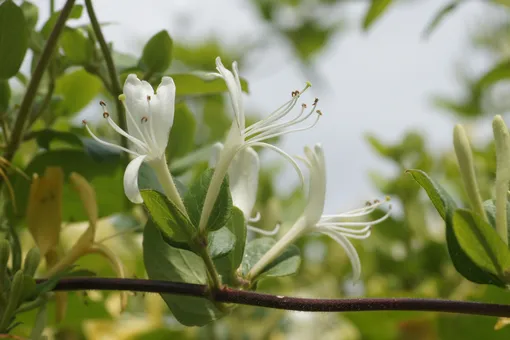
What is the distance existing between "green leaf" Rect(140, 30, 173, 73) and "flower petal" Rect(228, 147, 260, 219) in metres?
0.10

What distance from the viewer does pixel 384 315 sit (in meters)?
0.87

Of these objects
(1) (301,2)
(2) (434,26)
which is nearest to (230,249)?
(2) (434,26)

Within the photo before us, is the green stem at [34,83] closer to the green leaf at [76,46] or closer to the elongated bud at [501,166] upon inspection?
the green leaf at [76,46]

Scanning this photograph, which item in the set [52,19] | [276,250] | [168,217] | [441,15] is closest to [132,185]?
[168,217]

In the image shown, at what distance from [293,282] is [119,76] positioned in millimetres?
793

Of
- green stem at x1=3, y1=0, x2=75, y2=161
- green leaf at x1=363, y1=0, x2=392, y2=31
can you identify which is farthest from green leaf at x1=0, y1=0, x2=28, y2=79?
green leaf at x1=363, y1=0, x2=392, y2=31

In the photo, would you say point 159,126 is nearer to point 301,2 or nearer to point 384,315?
point 384,315

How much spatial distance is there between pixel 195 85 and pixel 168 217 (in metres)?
0.20

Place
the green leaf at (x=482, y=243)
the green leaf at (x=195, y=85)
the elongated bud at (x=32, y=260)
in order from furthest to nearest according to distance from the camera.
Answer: the green leaf at (x=195, y=85) → the elongated bud at (x=32, y=260) → the green leaf at (x=482, y=243)

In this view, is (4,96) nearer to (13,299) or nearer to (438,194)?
(13,299)

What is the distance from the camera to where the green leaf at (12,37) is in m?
0.51

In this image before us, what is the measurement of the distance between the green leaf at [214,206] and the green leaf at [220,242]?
23mm

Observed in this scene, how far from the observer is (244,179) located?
0.54 metres

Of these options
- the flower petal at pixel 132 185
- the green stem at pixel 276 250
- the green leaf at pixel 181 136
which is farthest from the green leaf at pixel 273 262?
the green leaf at pixel 181 136
